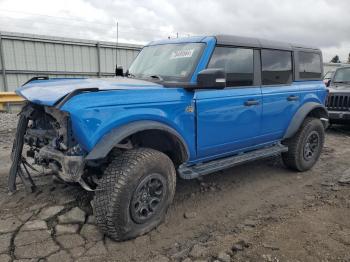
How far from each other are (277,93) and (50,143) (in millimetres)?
3163

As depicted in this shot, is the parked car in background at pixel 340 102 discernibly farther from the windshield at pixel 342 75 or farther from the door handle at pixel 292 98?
the door handle at pixel 292 98

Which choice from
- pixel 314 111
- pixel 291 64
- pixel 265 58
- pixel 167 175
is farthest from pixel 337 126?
pixel 167 175

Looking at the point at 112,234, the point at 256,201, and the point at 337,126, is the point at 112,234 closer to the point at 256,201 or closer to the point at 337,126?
the point at 256,201

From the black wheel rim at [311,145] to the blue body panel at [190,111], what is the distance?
59 cm

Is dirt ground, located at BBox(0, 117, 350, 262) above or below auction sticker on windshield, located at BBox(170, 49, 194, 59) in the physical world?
below

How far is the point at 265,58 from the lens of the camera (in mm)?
5000

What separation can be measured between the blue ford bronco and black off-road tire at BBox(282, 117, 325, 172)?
0.02 meters

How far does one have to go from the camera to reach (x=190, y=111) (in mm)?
3918

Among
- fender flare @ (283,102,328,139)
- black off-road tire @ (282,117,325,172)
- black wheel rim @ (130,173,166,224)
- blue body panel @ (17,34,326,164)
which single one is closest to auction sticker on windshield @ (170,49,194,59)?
blue body panel @ (17,34,326,164)

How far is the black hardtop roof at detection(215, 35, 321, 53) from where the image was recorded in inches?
176

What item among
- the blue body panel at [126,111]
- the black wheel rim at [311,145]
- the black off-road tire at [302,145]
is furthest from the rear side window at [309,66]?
the blue body panel at [126,111]

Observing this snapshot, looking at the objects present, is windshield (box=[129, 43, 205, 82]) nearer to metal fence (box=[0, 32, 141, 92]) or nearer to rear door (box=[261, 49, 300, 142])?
rear door (box=[261, 49, 300, 142])

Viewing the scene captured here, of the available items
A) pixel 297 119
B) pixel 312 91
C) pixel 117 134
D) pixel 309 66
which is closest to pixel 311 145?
pixel 297 119

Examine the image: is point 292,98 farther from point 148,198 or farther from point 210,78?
point 148,198
